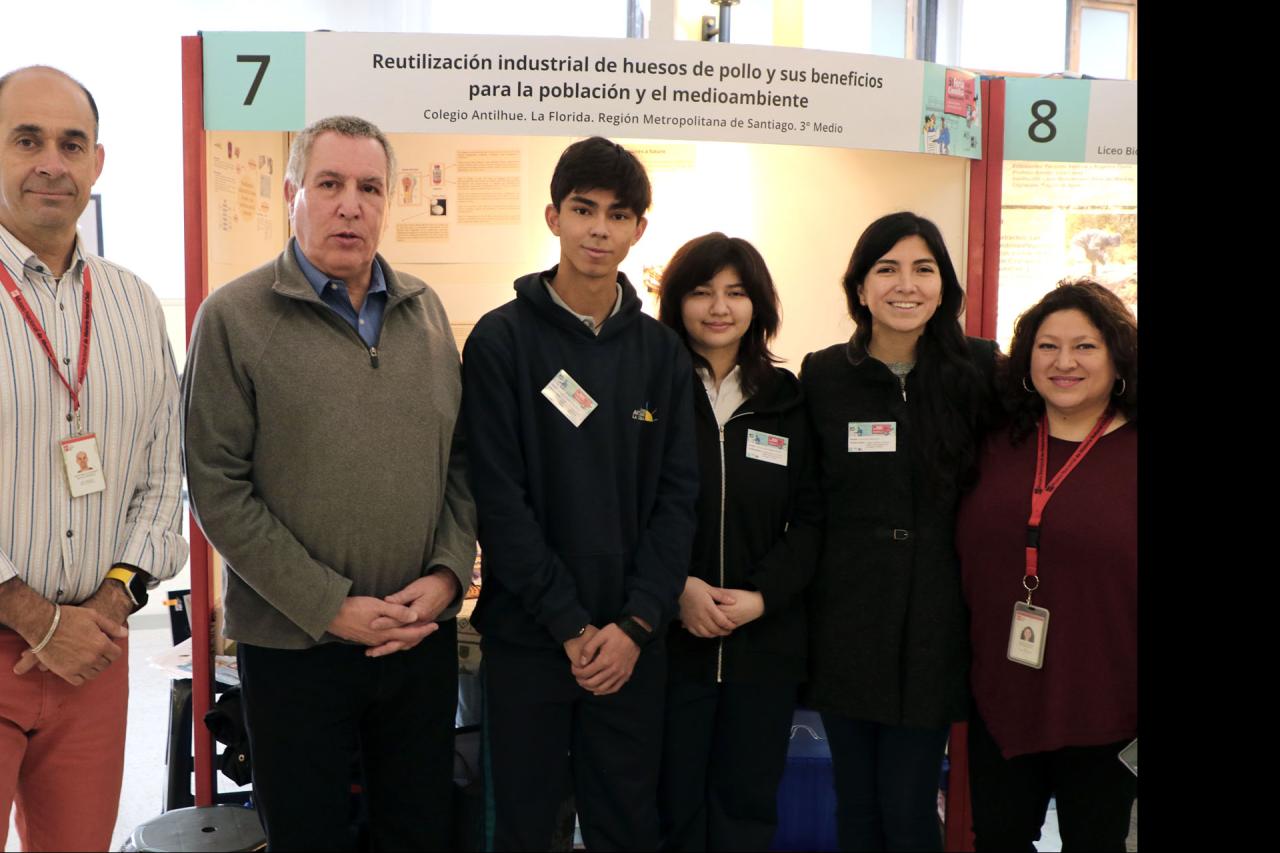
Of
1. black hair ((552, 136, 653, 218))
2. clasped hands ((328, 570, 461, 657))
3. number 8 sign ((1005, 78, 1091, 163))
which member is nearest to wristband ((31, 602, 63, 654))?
clasped hands ((328, 570, 461, 657))

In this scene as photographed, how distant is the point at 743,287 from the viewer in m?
2.43

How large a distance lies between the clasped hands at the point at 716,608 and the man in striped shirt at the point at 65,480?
1121 mm

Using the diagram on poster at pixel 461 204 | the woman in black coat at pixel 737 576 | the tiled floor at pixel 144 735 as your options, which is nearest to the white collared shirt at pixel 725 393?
the woman in black coat at pixel 737 576

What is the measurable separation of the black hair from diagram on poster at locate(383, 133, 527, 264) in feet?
3.29

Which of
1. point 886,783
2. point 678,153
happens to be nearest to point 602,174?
point 678,153

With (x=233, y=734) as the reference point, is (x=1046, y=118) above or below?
above

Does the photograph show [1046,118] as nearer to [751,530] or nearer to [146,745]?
[751,530]

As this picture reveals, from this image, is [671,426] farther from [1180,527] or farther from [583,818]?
[1180,527]

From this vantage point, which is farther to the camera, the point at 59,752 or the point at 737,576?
the point at 737,576

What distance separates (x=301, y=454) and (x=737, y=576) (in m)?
1.03

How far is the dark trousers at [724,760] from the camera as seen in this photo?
240 cm

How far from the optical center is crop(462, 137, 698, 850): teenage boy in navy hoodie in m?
2.21

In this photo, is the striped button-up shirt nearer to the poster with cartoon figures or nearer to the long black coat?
the long black coat

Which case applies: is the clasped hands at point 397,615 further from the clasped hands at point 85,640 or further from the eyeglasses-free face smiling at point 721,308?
the eyeglasses-free face smiling at point 721,308
